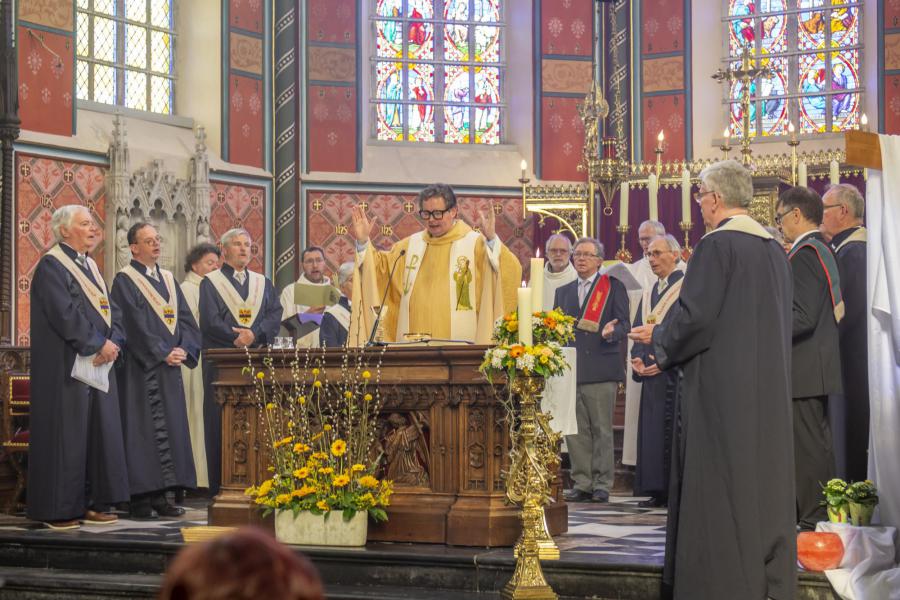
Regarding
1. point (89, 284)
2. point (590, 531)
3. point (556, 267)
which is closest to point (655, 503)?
point (590, 531)

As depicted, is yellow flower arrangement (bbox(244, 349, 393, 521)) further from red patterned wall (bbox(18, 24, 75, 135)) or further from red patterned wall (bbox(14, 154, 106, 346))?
red patterned wall (bbox(18, 24, 75, 135))

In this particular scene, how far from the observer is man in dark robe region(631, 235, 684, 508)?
312 inches

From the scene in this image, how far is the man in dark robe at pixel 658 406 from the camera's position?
26.0ft

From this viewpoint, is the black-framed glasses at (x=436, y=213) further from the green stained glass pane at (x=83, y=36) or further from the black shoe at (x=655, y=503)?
the green stained glass pane at (x=83, y=36)

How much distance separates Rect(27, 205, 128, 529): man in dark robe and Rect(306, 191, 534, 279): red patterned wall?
7.56 meters

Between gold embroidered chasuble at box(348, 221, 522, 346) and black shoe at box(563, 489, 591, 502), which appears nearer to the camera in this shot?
gold embroidered chasuble at box(348, 221, 522, 346)

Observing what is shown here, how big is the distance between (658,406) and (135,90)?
26.7 ft

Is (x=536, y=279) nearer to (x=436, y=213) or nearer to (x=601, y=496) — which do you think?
(x=436, y=213)

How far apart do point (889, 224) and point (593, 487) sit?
10.9ft

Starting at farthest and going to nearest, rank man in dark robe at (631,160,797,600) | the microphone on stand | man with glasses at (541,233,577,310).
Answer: man with glasses at (541,233,577,310)
the microphone on stand
man in dark robe at (631,160,797,600)

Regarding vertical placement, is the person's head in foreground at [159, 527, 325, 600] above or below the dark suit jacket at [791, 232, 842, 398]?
below

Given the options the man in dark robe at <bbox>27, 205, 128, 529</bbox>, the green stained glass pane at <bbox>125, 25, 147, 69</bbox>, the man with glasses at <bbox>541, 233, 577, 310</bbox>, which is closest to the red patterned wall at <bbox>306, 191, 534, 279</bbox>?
the green stained glass pane at <bbox>125, 25, 147, 69</bbox>

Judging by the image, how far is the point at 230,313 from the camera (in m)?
8.57

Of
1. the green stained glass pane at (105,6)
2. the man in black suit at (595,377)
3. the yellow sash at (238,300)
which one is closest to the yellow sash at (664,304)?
the man in black suit at (595,377)
